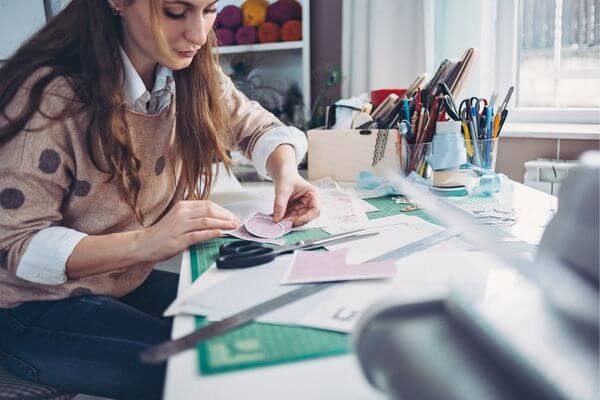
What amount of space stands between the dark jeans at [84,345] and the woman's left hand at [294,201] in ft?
0.88

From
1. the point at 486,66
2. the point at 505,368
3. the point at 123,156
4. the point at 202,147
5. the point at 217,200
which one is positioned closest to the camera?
the point at 505,368

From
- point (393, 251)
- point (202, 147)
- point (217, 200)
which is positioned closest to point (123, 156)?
point (202, 147)

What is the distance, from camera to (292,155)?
3.88ft

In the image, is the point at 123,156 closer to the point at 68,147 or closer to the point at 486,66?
the point at 68,147

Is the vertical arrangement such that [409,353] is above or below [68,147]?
below

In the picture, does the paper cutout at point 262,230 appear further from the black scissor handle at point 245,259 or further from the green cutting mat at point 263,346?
the green cutting mat at point 263,346

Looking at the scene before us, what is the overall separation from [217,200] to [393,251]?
1.96 feet

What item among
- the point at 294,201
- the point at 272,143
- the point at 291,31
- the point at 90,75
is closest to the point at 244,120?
the point at 272,143

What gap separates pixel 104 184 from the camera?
0.93m

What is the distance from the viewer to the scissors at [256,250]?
0.72 m

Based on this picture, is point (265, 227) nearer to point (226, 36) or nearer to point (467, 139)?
point (467, 139)

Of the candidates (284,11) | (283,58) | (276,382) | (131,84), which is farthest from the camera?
(283,58)

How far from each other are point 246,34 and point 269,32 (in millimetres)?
84

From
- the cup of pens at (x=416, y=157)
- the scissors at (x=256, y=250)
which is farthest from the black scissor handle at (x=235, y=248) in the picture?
the cup of pens at (x=416, y=157)
